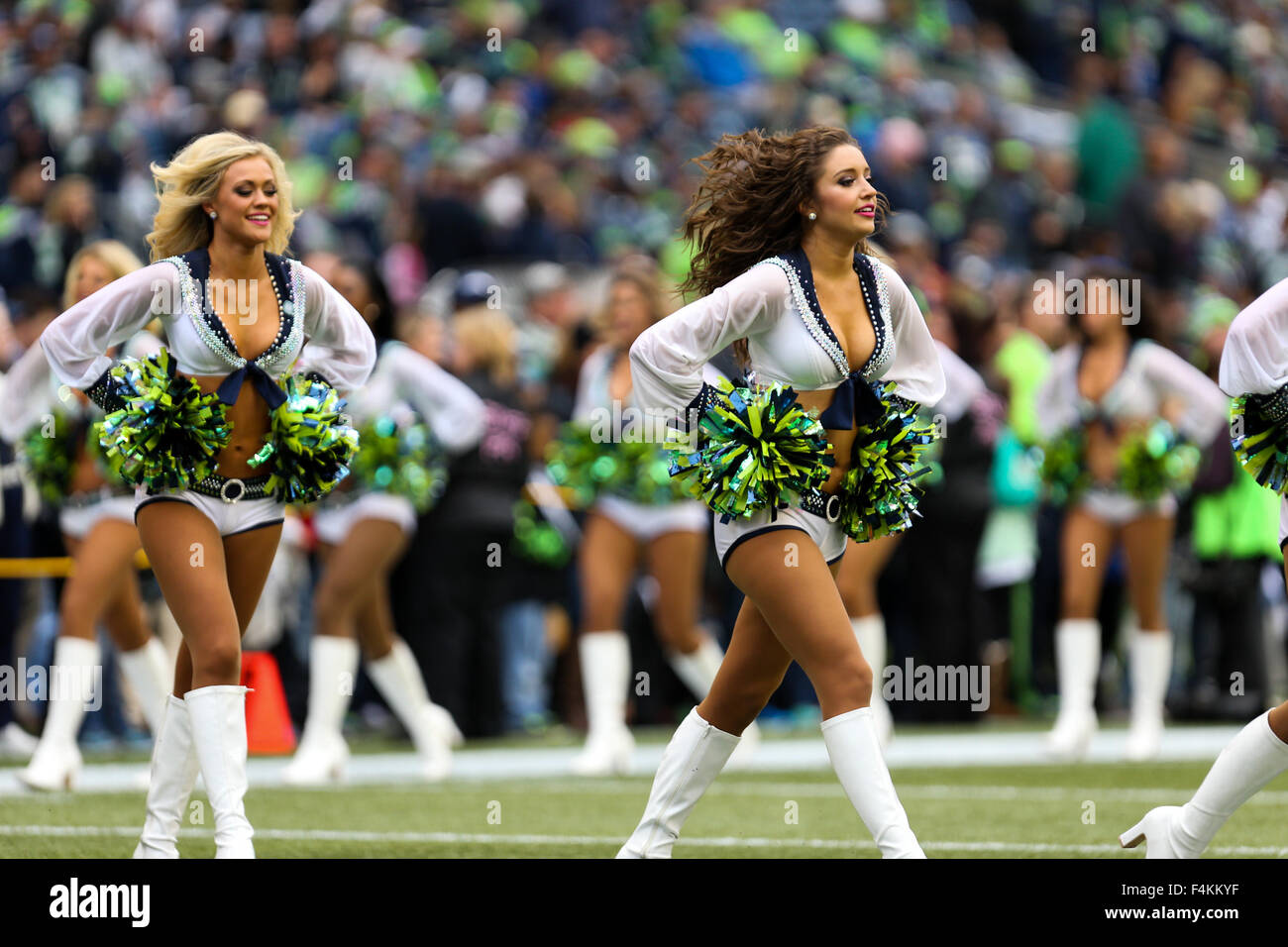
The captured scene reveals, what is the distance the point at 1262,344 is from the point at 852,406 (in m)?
1.12

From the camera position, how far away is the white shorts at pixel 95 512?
30.1ft

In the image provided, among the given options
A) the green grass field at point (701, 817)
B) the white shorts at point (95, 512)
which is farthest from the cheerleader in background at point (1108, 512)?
the white shorts at point (95, 512)

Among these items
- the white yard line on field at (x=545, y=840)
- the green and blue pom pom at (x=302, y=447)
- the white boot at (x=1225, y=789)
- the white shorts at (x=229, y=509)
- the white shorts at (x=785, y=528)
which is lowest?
the white yard line on field at (x=545, y=840)

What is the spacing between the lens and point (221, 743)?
20.1ft

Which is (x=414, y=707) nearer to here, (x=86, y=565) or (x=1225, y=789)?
(x=86, y=565)

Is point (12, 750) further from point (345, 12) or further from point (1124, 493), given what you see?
point (345, 12)

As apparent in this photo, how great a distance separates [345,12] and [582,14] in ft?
9.57

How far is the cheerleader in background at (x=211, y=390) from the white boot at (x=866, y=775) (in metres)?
1.74

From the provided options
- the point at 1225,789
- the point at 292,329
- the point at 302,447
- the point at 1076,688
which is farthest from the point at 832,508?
the point at 1076,688

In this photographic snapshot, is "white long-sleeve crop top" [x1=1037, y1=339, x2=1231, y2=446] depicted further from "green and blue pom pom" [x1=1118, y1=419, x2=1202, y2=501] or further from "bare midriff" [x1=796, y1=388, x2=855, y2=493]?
"bare midriff" [x1=796, y1=388, x2=855, y2=493]

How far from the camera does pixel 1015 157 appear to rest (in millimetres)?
19688

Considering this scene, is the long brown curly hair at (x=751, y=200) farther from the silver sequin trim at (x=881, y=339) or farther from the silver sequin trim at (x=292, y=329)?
the silver sequin trim at (x=292, y=329)

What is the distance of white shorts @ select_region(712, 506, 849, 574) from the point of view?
230 inches

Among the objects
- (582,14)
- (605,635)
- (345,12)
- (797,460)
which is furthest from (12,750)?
(582,14)
